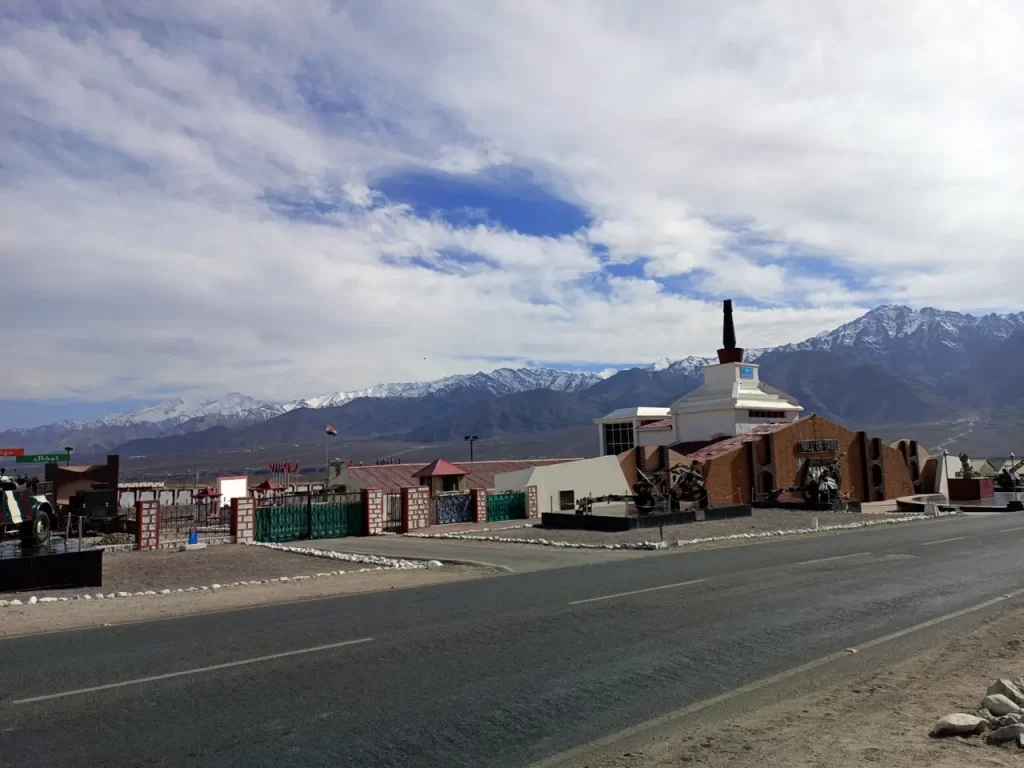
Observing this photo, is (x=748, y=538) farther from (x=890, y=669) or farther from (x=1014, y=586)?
(x=890, y=669)

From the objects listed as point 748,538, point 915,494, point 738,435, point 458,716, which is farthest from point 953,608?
point 915,494

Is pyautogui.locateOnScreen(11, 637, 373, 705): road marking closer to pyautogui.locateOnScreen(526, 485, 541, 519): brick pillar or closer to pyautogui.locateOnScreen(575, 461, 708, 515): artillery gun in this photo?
pyautogui.locateOnScreen(575, 461, 708, 515): artillery gun

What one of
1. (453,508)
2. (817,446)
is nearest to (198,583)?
(453,508)

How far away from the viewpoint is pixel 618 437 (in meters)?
66.2

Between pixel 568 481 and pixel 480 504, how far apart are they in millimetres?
6985

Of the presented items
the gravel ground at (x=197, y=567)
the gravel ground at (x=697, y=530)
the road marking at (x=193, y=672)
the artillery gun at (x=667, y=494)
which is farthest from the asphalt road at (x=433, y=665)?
the artillery gun at (x=667, y=494)

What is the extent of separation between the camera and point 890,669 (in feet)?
29.8

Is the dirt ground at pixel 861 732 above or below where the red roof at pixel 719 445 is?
below

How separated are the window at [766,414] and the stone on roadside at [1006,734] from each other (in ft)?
170

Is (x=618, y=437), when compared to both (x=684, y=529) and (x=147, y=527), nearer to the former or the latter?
(x=684, y=529)

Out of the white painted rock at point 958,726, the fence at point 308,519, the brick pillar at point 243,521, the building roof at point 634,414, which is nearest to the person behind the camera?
the white painted rock at point 958,726

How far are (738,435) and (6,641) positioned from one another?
46.6 meters

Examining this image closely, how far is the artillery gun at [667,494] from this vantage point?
3741 cm

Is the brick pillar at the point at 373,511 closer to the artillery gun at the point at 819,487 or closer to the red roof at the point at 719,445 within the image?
the red roof at the point at 719,445
